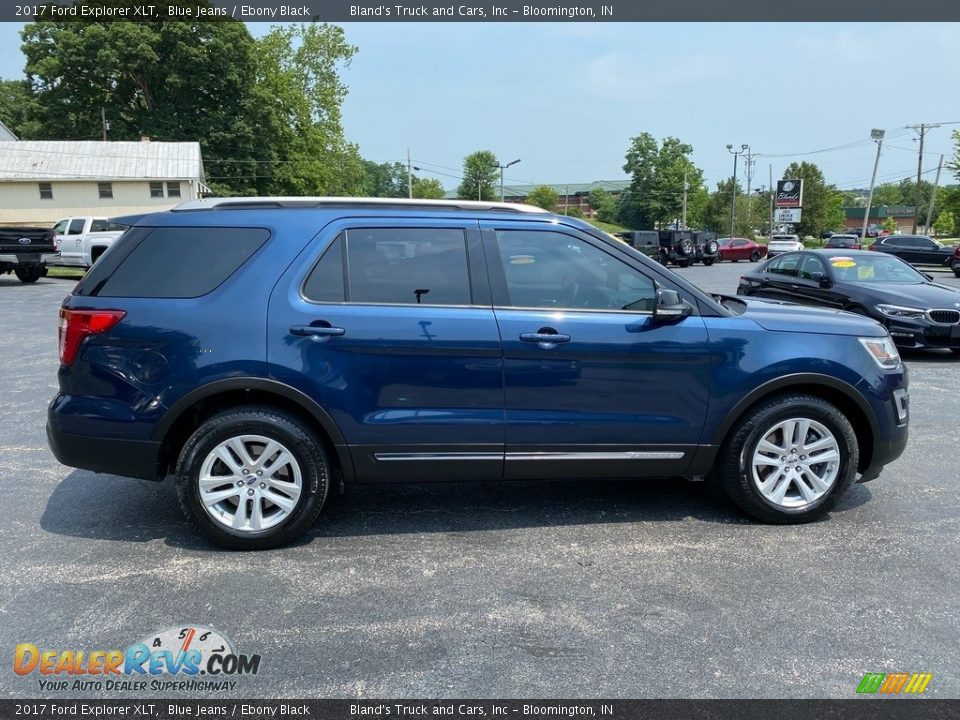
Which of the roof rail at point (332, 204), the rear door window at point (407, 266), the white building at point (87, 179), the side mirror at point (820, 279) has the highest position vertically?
the white building at point (87, 179)

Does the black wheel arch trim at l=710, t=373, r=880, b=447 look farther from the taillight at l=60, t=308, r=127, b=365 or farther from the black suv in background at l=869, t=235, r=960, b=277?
the black suv in background at l=869, t=235, r=960, b=277

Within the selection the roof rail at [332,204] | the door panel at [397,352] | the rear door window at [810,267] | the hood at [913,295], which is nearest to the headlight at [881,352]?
the roof rail at [332,204]

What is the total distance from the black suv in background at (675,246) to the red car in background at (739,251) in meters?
5.11

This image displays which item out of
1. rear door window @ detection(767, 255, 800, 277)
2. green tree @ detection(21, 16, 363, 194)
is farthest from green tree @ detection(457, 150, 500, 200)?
rear door window @ detection(767, 255, 800, 277)

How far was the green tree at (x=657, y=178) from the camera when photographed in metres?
96.3

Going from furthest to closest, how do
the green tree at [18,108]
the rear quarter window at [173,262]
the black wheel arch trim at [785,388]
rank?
the green tree at [18,108] → the black wheel arch trim at [785,388] → the rear quarter window at [173,262]

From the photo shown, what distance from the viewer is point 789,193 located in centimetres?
6750

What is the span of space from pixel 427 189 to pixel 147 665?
117185mm

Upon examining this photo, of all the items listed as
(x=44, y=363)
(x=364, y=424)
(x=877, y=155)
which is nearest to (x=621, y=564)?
(x=364, y=424)

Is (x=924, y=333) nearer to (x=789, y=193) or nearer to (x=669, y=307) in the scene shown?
(x=669, y=307)

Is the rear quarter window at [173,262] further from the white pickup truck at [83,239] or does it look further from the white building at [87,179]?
the white building at [87,179]

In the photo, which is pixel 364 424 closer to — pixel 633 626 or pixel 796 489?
pixel 633 626

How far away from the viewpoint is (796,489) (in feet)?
14.0

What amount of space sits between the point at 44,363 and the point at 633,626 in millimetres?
8719
